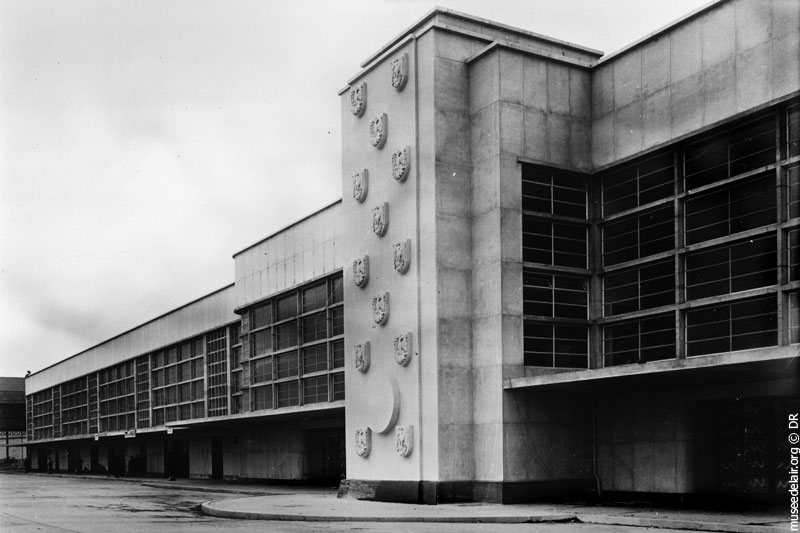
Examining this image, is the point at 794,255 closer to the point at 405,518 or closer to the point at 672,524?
the point at 672,524

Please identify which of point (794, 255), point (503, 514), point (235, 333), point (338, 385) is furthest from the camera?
point (235, 333)

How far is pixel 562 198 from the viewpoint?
26.3 meters

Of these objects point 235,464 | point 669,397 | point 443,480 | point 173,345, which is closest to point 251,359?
point 235,464

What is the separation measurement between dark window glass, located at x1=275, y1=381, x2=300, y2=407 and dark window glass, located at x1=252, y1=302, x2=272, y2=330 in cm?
315

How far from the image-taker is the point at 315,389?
1483 inches

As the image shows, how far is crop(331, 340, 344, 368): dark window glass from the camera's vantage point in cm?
3578

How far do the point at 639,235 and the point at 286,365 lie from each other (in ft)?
64.2

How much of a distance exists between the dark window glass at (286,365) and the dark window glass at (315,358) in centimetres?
102

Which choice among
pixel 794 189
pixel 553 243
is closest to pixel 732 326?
pixel 794 189

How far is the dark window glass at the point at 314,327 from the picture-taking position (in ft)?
122

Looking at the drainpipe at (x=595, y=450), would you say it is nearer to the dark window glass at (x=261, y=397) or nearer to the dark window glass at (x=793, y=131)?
the dark window glass at (x=793, y=131)

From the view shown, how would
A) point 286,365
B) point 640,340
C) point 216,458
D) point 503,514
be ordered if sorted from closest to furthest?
point 503,514, point 640,340, point 286,365, point 216,458

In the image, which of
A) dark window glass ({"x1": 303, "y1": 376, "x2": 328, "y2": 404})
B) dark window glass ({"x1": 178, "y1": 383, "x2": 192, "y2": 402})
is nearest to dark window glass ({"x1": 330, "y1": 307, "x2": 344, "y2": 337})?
dark window glass ({"x1": 303, "y1": 376, "x2": 328, "y2": 404})

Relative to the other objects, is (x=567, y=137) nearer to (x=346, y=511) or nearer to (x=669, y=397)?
(x=669, y=397)
